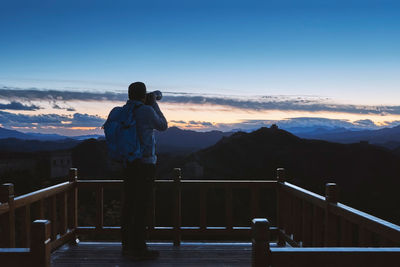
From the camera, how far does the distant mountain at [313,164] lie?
4997 cm

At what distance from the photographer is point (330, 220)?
3447 mm

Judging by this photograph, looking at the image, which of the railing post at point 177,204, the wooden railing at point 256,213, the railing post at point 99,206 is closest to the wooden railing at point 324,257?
the wooden railing at point 256,213

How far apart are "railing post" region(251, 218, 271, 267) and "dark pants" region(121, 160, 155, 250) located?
2.42 meters

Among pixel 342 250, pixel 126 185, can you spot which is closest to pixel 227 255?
pixel 126 185

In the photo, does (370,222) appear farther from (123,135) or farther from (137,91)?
(137,91)

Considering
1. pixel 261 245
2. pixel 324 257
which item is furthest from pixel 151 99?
pixel 324 257

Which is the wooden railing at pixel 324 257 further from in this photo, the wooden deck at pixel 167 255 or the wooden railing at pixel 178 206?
the wooden railing at pixel 178 206

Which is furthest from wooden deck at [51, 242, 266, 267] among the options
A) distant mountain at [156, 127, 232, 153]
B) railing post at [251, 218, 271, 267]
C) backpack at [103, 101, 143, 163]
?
distant mountain at [156, 127, 232, 153]

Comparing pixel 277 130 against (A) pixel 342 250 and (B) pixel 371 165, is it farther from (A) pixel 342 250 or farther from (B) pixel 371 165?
(A) pixel 342 250

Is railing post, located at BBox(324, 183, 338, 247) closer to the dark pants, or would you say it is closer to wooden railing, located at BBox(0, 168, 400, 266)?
wooden railing, located at BBox(0, 168, 400, 266)

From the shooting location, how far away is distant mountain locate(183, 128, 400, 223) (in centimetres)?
4997

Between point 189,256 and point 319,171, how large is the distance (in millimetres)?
56227

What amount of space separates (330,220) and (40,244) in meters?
2.74

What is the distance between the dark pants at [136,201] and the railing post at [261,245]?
7.93 ft
